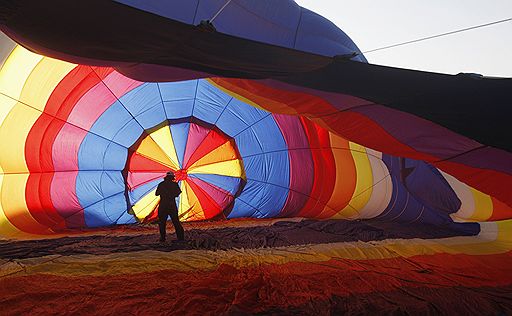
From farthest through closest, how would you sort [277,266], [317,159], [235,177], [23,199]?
[235,177] < [317,159] < [23,199] < [277,266]

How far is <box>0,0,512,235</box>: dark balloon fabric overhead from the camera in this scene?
6.63 ft

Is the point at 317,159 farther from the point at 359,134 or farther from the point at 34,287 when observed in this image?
Answer: the point at 34,287

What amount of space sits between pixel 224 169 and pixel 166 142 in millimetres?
990

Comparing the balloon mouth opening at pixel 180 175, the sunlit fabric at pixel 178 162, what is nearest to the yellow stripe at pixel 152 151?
the sunlit fabric at pixel 178 162

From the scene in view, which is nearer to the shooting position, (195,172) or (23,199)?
(23,199)

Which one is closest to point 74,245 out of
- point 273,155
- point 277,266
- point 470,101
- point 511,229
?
point 277,266

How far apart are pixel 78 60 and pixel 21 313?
1403mm

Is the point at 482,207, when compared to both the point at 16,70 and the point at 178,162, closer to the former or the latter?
the point at 178,162

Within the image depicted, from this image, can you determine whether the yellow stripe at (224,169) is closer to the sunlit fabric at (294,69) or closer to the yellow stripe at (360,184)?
the yellow stripe at (360,184)

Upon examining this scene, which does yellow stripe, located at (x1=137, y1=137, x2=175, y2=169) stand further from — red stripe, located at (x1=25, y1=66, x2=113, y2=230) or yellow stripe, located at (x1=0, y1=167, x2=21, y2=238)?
yellow stripe, located at (x1=0, y1=167, x2=21, y2=238)

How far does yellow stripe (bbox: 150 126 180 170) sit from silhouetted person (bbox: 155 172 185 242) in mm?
1446

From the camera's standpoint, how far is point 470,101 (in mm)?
2131

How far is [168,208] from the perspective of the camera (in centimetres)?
409

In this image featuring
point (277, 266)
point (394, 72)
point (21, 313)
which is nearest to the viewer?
point (21, 313)
